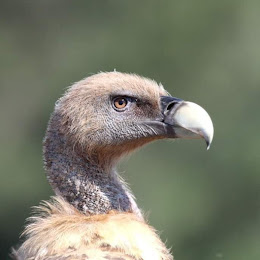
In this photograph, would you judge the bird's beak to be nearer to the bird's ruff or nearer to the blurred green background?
the bird's ruff

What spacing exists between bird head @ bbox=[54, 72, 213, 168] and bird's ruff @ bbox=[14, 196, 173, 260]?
0.48 meters

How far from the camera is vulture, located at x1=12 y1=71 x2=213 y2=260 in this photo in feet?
24.0

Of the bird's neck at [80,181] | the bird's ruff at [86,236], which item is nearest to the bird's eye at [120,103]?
the bird's neck at [80,181]

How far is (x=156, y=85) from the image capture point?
8148 mm

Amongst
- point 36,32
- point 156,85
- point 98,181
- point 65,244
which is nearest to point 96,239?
point 65,244

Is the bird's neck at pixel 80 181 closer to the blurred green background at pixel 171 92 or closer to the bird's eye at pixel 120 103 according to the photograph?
the bird's eye at pixel 120 103

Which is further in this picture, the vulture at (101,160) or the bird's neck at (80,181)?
the bird's neck at (80,181)

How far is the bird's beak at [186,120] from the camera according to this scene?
7.65 m

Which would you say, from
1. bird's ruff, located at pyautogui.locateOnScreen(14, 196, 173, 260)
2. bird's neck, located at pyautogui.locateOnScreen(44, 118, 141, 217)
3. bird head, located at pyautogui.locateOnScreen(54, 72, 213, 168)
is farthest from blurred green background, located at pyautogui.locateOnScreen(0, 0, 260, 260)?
bird's ruff, located at pyautogui.locateOnScreen(14, 196, 173, 260)

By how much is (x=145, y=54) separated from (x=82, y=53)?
1.10 meters

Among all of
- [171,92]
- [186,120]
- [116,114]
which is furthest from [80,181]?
[171,92]

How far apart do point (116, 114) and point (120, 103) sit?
7 centimetres

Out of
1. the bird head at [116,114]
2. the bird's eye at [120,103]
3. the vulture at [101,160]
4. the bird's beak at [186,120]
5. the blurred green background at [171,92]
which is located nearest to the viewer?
the vulture at [101,160]

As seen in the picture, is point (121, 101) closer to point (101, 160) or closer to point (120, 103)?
point (120, 103)
